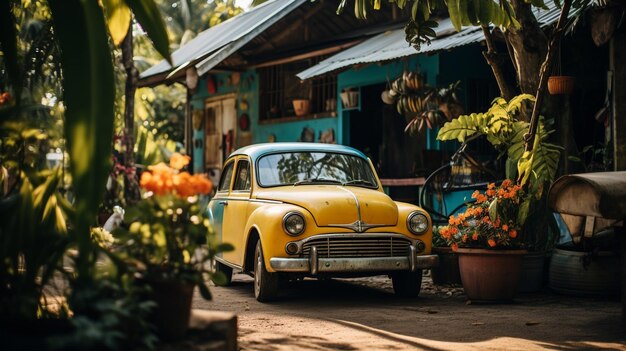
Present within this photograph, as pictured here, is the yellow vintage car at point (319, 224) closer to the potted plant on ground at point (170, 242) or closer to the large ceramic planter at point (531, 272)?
the large ceramic planter at point (531, 272)

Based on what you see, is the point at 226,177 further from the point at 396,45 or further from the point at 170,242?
the point at 170,242

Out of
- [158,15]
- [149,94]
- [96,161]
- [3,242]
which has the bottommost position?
[3,242]

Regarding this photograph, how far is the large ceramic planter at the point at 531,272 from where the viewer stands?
901 centimetres

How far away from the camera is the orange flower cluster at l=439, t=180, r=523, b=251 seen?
825 cm

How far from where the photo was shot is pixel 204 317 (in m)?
3.85

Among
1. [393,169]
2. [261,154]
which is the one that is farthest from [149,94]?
[261,154]

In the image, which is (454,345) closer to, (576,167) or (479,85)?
(576,167)

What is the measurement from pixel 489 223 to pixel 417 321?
1.62 metres

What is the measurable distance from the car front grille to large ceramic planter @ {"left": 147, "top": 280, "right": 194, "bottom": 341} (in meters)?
4.49

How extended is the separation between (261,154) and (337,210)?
154 centimetres

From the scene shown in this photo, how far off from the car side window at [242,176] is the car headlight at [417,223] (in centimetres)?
187

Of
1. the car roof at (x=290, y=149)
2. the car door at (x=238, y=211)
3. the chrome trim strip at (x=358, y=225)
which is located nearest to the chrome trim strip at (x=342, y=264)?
the chrome trim strip at (x=358, y=225)

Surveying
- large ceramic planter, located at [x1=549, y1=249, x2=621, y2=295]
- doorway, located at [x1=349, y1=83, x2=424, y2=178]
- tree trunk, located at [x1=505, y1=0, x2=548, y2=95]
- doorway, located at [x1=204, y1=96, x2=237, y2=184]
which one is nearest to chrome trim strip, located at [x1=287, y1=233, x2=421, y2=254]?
large ceramic planter, located at [x1=549, y1=249, x2=621, y2=295]

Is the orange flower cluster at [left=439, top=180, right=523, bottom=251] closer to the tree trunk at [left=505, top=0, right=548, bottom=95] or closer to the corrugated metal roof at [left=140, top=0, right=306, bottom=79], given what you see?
the tree trunk at [left=505, top=0, right=548, bottom=95]
